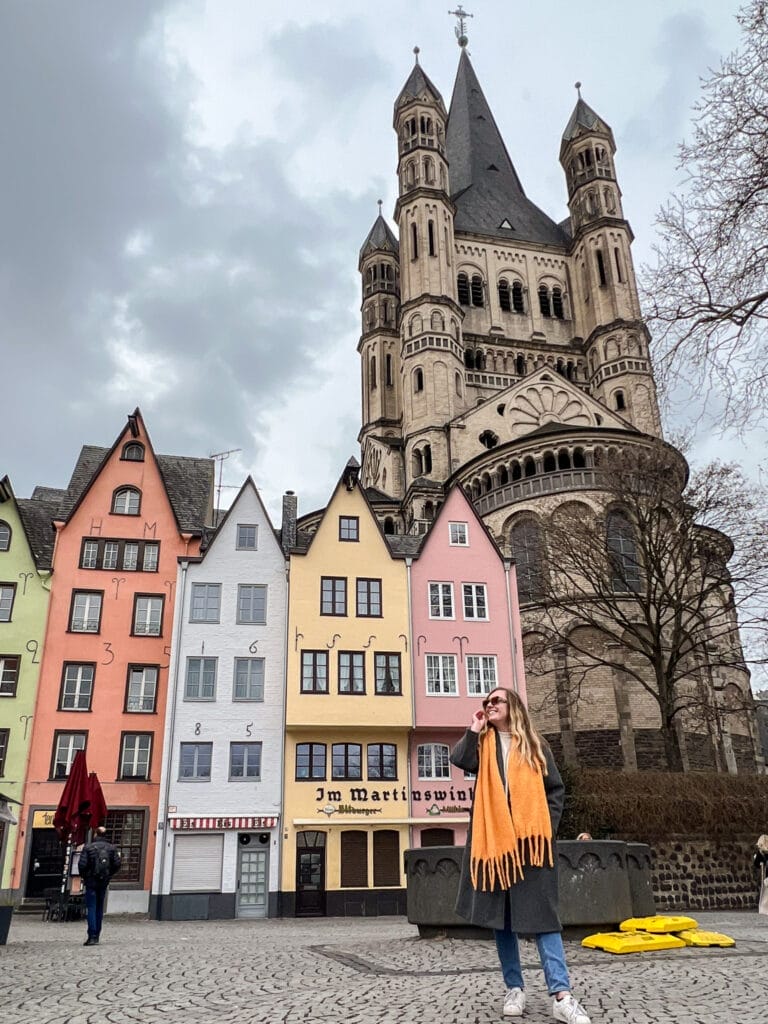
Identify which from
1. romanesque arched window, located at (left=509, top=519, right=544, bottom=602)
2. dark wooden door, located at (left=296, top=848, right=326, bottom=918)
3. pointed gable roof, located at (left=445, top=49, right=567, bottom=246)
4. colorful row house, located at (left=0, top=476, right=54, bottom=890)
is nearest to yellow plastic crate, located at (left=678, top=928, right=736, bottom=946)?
dark wooden door, located at (left=296, top=848, right=326, bottom=918)

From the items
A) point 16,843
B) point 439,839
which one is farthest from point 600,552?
point 16,843

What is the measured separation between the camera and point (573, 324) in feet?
226

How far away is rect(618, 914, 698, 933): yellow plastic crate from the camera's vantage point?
10.9 m

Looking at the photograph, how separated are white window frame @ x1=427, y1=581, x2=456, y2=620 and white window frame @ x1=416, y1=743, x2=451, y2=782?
168 inches

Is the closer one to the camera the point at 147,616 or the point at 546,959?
the point at 546,959

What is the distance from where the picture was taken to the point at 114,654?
27.9m

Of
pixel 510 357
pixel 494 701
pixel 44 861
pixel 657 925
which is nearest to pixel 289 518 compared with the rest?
pixel 44 861

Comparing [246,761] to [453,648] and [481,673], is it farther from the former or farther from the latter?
[481,673]

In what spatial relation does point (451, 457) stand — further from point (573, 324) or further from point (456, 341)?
point (573, 324)

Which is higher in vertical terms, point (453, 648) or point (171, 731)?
point (453, 648)

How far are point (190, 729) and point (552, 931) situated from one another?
72.8ft

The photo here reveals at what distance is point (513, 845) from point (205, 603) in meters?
23.4

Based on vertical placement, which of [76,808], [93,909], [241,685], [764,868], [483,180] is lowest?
[93,909]

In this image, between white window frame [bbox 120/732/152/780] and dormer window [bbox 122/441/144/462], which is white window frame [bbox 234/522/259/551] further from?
white window frame [bbox 120/732/152/780]
